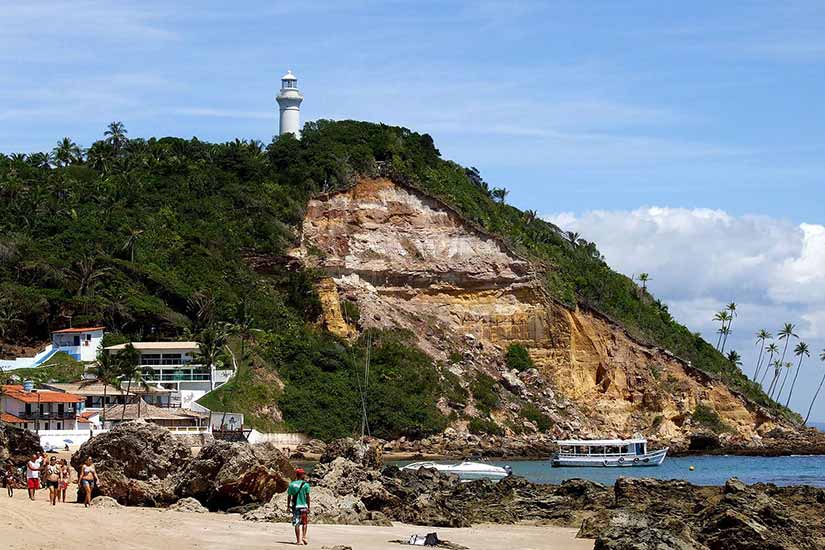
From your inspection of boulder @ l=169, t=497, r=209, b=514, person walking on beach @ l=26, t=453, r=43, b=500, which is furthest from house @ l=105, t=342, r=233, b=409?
boulder @ l=169, t=497, r=209, b=514

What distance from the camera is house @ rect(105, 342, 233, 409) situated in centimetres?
8469

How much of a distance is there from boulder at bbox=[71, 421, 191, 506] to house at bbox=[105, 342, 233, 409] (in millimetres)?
48520

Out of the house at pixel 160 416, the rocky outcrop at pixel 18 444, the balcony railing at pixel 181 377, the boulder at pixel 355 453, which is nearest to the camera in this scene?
the rocky outcrop at pixel 18 444

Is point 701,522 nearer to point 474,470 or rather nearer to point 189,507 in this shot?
point 189,507

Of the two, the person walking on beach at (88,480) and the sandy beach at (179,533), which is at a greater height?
the person walking on beach at (88,480)

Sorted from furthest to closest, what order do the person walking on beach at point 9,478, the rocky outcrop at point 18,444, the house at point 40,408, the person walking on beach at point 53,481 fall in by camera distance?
the house at point 40,408 < the rocky outcrop at point 18,444 < the person walking on beach at point 9,478 < the person walking on beach at point 53,481

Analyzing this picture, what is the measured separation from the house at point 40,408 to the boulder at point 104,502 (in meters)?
37.1

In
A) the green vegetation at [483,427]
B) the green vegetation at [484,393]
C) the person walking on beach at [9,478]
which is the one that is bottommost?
the person walking on beach at [9,478]

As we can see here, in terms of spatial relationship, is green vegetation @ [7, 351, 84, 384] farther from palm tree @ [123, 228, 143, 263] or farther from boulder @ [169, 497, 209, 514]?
boulder @ [169, 497, 209, 514]

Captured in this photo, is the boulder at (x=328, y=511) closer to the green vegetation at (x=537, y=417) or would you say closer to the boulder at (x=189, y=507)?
the boulder at (x=189, y=507)

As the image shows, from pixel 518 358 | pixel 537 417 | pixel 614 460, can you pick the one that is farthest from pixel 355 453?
pixel 518 358

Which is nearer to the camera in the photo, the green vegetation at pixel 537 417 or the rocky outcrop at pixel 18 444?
the rocky outcrop at pixel 18 444

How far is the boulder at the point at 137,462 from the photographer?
3375 cm

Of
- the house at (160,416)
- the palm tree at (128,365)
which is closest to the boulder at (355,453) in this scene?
the house at (160,416)
